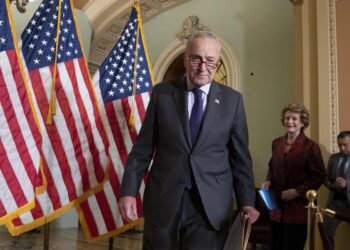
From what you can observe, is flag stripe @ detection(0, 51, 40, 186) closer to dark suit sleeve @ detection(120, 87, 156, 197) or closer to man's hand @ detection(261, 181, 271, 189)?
dark suit sleeve @ detection(120, 87, 156, 197)

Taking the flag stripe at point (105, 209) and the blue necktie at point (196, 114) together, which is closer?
the blue necktie at point (196, 114)

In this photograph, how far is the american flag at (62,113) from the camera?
115 inches

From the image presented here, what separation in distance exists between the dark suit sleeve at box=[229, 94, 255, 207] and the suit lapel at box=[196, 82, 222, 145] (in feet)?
0.33

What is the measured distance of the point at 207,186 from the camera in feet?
5.08

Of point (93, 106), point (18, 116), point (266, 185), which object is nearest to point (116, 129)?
point (93, 106)

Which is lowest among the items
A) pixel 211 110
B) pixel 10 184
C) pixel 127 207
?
pixel 10 184

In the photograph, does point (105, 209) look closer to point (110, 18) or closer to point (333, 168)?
point (333, 168)

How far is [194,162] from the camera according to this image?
155 cm

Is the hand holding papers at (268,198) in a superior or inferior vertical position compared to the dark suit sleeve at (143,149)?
inferior

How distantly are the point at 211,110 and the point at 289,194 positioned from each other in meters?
1.17

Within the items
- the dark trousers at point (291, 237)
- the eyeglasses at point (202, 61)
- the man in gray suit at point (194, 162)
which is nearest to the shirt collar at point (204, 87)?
the man in gray suit at point (194, 162)

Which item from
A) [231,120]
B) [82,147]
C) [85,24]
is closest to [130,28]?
[82,147]

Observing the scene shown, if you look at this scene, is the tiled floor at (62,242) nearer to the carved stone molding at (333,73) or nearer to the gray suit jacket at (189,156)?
the carved stone molding at (333,73)

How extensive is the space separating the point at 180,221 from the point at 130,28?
7.83ft
